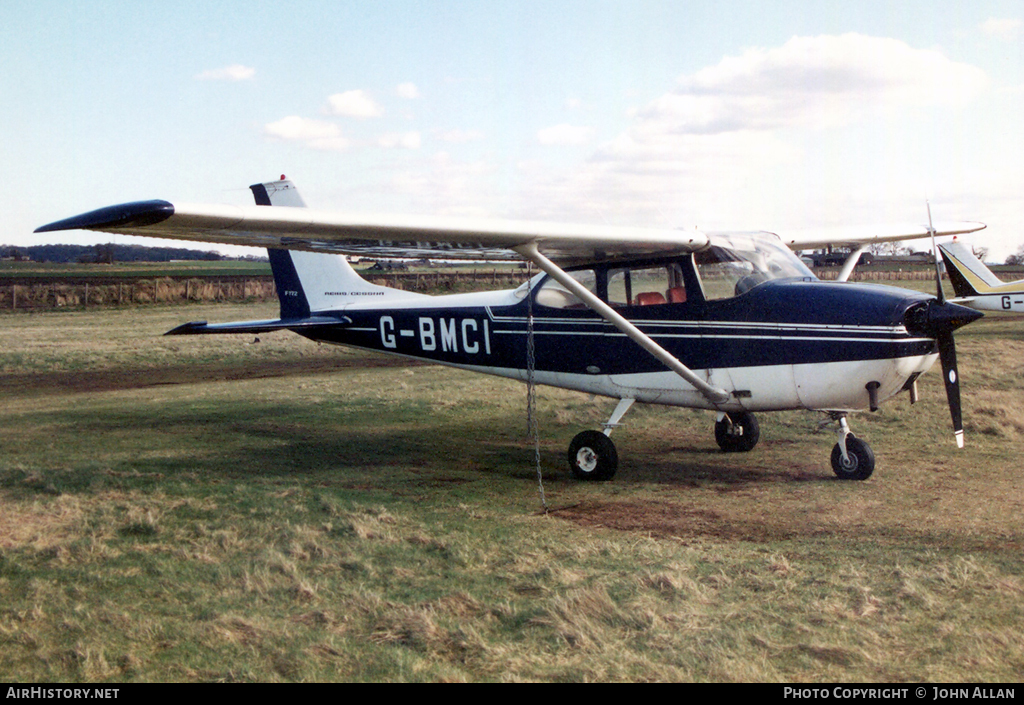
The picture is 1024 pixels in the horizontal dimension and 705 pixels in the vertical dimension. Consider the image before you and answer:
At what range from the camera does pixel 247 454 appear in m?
10.6

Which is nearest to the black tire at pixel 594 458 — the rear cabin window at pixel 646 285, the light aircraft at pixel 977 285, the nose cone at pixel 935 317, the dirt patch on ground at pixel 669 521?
the dirt patch on ground at pixel 669 521

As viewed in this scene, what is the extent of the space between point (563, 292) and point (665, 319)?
1.41 m

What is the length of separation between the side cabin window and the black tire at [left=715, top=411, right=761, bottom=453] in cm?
241

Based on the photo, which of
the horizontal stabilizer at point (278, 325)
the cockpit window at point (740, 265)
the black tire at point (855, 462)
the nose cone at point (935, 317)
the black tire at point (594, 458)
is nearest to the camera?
the nose cone at point (935, 317)

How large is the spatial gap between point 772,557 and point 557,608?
195 cm

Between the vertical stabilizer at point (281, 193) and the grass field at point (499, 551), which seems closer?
the grass field at point (499, 551)

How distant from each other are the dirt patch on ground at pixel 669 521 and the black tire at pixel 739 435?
2.76m

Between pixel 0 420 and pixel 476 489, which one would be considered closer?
pixel 476 489

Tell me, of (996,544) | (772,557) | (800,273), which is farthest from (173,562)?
(800,273)

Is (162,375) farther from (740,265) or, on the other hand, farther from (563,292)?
(740,265)

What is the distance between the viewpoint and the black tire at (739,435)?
10497 mm

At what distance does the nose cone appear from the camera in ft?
25.8

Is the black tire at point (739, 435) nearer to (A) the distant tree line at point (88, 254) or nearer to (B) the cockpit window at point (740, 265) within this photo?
(B) the cockpit window at point (740, 265)

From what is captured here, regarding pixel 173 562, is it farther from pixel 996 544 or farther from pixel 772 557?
pixel 996 544
